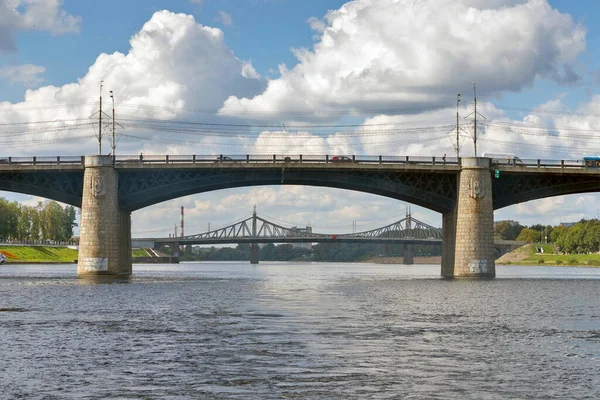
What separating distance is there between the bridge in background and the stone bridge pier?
11 centimetres

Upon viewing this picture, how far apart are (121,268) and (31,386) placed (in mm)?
79850

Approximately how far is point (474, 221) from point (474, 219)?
0.75ft

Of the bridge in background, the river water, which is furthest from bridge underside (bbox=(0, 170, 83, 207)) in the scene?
the river water

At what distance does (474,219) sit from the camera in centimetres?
10344

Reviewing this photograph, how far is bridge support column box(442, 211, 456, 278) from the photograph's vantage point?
110 m

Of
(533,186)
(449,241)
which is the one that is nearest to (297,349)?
(449,241)

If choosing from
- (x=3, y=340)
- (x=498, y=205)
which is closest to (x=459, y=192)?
(x=498, y=205)

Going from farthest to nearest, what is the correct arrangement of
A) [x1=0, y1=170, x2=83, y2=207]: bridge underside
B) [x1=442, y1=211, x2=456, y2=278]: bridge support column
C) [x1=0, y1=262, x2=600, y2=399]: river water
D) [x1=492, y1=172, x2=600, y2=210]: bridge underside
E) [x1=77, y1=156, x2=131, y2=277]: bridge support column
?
[x1=442, y1=211, x2=456, y2=278]: bridge support column, [x1=492, y1=172, x2=600, y2=210]: bridge underside, [x1=0, y1=170, x2=83, y2=207]: bridge underside, [x1=77, y1=156, x2=131, y2=277]: bridge support column, [x1=0, y1=262, x2=600, y2=399]: river water

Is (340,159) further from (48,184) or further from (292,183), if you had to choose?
(48,184)

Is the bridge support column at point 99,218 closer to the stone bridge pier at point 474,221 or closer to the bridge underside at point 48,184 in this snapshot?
the bridge underside at point 48,184

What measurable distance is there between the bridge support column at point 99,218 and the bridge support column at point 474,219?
39.7 m

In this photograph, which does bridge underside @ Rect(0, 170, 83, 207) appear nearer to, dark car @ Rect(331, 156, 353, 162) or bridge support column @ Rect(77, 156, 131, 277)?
bridge support column @ Rect(77, 156, 131, 277)

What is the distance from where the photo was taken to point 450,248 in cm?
11106

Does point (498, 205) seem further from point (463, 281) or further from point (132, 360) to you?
point (132, 360)
